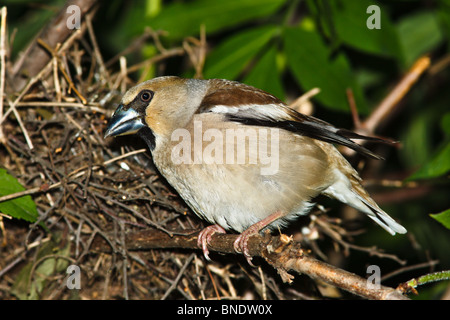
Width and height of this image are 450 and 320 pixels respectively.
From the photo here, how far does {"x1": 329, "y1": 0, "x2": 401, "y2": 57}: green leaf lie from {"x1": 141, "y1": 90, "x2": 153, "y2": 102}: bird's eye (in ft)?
5.26

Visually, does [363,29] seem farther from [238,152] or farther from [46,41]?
[46,41]

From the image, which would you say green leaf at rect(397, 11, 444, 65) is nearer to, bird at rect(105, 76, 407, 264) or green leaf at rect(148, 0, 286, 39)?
green leaf at rect(148, 0, 286, 39)

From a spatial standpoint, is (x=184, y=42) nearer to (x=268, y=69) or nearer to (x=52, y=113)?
(x=268, y=69)

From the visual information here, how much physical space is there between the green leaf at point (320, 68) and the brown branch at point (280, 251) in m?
1.42

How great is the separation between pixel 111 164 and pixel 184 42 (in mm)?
1519

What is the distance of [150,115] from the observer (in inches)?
155

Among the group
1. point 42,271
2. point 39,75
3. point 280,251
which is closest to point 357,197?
point 280,251

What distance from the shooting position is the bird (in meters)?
3.47

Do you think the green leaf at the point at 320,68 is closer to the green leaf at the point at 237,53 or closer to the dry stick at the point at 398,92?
the green leaf at the point at 237,53

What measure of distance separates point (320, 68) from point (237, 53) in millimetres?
695

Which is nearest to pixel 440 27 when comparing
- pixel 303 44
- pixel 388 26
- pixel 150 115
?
pixel 388 26

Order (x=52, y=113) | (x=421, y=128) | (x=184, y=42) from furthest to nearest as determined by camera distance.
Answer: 1. (x=421, y=128)
2. (x=184, y=42)
3. (x=52, y=113)

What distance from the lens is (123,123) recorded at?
386cm

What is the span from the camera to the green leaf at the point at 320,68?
161 inches
